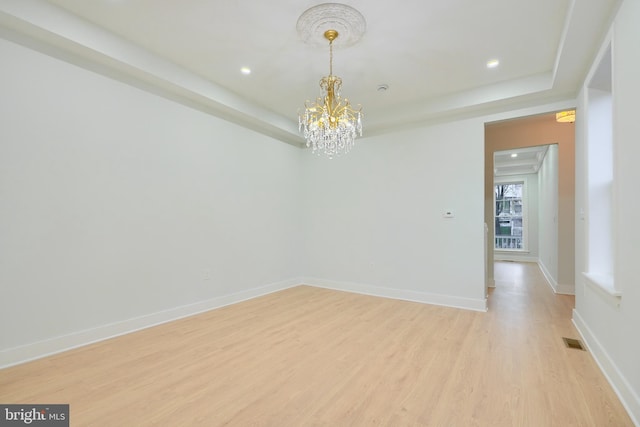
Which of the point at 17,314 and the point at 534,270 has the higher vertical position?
the point at 17,314

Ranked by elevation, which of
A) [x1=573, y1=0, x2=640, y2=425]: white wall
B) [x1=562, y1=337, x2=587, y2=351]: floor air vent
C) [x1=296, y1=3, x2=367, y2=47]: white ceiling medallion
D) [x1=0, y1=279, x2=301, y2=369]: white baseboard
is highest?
[x1=296, y1=3, x2=367, y2=47]: white ceiling medallion

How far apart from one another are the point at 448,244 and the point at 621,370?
2319 mm

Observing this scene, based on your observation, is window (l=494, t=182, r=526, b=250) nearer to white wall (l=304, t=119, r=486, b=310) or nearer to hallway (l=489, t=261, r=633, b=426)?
hallway (l=489, t=261, r=633, b=426)

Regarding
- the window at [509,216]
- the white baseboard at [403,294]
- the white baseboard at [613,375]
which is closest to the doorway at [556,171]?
the white baseboard at [403,294]

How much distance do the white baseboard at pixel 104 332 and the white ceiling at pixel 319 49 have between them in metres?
2.53

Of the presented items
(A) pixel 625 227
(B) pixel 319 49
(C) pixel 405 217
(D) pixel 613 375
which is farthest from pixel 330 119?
(D) pixel 613 375

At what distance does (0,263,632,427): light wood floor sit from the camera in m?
1.75

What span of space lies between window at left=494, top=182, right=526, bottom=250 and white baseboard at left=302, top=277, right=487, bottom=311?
6.74 m

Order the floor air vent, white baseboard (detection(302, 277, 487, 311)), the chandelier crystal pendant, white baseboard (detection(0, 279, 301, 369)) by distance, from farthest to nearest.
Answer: white baseboard (detection(302, 277, 487, 311)), the chandelier crystal pendant, the floor air vent, white baseboard (detection(0, 279, 301, 369))

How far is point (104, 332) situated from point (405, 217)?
395 centimetres

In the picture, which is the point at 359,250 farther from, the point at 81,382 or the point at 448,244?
the point at 81,382

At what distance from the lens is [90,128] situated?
2.81m

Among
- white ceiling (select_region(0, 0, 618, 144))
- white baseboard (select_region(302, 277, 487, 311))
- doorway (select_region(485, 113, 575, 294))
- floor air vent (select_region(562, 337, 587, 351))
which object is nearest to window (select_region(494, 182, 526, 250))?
doorway (select_region(485, 113, 575, 294))

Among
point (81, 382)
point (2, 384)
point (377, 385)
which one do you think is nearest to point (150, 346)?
point (81, 382)
